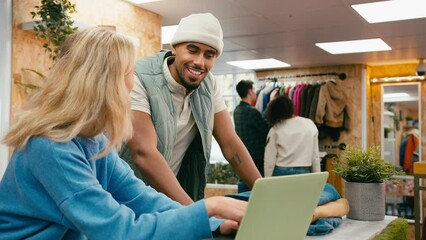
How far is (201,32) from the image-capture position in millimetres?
1805

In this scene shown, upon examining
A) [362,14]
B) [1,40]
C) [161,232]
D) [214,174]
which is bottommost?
[214,174]

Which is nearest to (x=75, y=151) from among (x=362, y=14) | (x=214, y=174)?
(x=362, y=14)

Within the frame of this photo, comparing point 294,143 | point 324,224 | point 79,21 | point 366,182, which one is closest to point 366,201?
point 366,182

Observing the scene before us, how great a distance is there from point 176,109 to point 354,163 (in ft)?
2.62

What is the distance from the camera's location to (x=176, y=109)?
1.93 meters

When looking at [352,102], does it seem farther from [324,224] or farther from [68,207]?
[68,207]

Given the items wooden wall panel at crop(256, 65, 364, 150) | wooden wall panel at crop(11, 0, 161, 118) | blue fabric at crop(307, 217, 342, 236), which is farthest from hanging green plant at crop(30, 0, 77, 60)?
wooden wall panel at crop(256, 65, 364, 150)

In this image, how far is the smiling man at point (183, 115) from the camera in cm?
170

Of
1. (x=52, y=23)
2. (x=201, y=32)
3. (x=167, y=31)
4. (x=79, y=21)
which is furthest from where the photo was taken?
(x=167, y=31)

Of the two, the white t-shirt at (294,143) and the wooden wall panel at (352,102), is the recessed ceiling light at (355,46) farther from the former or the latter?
the white t-shirt at (294,143)

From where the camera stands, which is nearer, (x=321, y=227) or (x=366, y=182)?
(x=321, y=227)

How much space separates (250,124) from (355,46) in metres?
1.93

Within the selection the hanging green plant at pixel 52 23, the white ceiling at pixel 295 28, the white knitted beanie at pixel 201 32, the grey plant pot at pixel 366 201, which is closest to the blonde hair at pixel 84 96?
the white knitted beanie at pixel 201 32

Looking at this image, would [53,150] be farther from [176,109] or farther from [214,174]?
[214,174]
